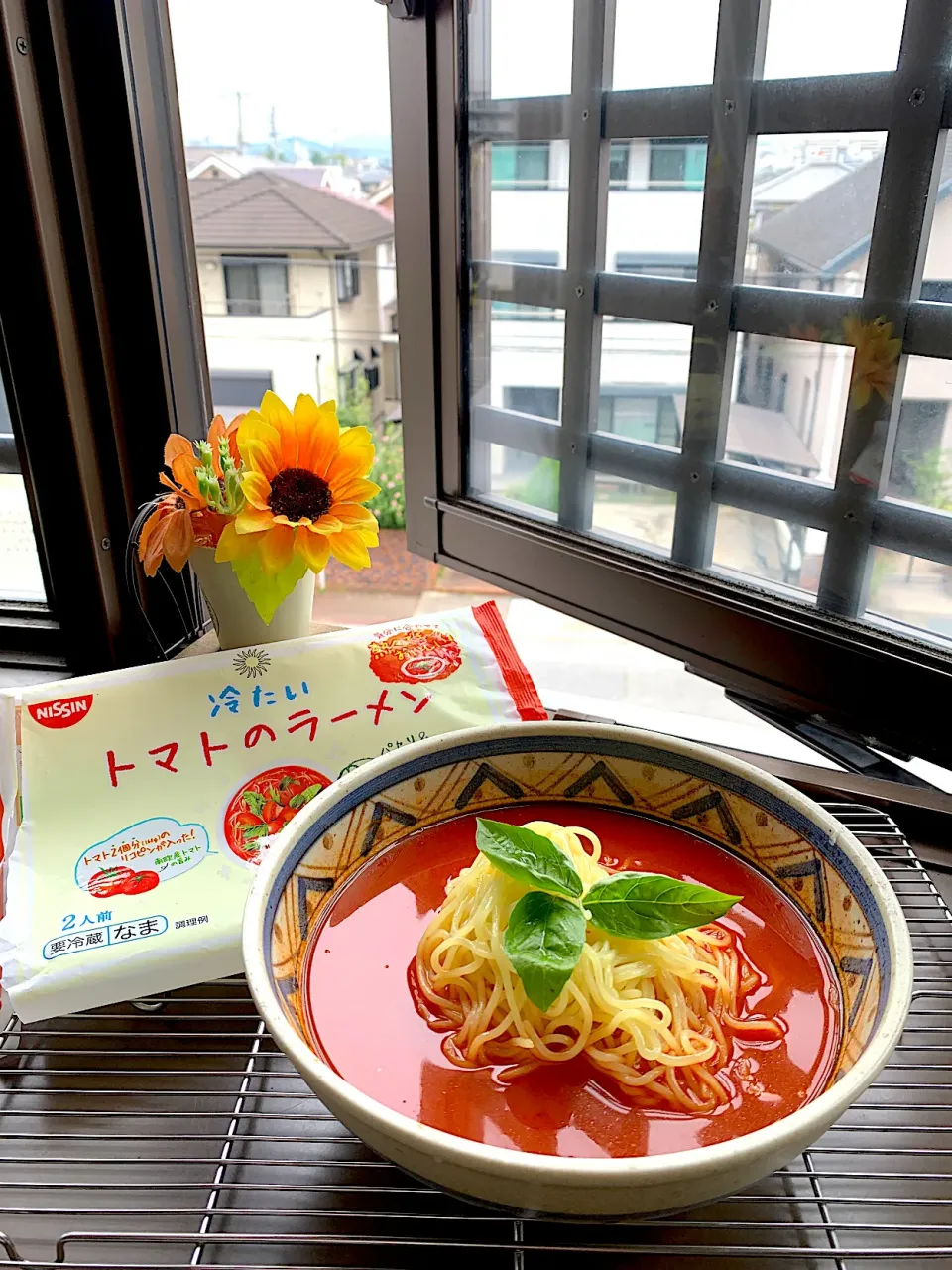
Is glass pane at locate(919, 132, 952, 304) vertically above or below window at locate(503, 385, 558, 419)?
above

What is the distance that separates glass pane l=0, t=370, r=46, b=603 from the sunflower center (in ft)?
1.51

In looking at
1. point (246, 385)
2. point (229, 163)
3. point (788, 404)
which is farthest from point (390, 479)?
point (788, 404)

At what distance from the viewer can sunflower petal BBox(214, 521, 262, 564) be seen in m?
1.01

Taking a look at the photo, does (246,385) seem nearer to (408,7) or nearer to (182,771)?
(408,7)

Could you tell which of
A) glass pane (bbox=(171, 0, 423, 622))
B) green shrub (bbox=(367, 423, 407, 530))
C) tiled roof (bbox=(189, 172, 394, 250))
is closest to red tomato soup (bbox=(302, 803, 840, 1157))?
glass pane (bbox=(171, 0, 423, 622))

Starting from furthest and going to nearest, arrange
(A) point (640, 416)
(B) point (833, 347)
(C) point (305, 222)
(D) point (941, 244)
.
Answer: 1. (C) point (305, 222)
2. (A) point (640, 416)
3. (B) point (833, 347)
4. (D) point (941, 244)

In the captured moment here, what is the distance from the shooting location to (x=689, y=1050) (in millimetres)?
625

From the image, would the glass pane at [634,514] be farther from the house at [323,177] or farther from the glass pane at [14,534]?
the house at [323,177]

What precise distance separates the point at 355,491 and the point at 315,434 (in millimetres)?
74

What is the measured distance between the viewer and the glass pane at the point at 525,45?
1.07m

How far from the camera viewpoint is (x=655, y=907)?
2.11ft

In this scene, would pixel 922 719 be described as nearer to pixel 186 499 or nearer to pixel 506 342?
pixel 506 342

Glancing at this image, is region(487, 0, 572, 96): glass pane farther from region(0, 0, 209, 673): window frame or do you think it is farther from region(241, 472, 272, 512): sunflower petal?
region(241, 472, 272, 512): sunflower petal

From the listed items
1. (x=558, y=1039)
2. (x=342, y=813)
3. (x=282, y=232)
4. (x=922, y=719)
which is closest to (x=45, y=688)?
(x=342, y=813)
